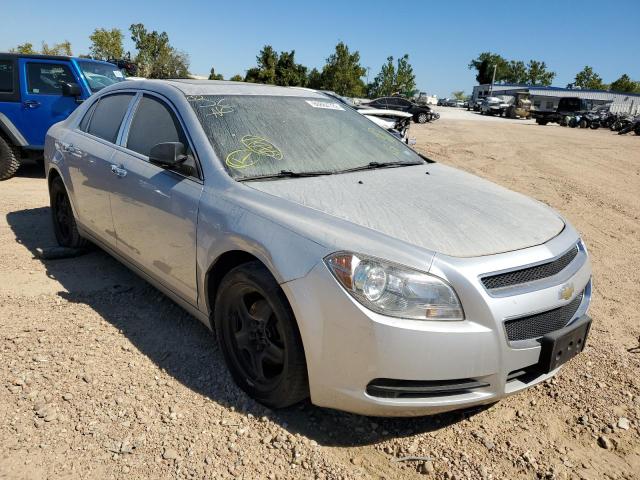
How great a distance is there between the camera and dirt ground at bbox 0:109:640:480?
2186 millimetres

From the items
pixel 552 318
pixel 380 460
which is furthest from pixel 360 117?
pixel 380 460

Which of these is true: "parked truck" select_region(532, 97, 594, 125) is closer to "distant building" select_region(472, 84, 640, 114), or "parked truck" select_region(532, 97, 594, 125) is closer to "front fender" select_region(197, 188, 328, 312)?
"distant building" select_region(472, 84, 640, 114)

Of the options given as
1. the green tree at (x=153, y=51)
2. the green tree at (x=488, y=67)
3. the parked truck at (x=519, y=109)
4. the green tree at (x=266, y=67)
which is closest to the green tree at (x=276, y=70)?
the green tree at (x=266, y=67)

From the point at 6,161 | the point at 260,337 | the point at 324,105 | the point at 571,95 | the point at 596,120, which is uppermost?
the point at 571,95

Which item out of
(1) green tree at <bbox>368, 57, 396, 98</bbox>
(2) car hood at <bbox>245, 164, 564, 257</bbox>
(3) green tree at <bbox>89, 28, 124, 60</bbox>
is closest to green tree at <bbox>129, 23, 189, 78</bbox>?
(3) green tree at <bbox>89, 28, 124, 60</bbox>

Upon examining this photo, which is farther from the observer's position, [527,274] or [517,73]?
[517,73]

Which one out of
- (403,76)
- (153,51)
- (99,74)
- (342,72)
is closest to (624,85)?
(403,76)

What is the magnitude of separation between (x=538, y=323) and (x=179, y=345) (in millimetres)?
2140

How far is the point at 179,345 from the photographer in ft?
10.3

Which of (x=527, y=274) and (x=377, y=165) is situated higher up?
(x=377, y=165)

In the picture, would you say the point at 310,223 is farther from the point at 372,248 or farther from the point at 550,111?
the point at 550,111

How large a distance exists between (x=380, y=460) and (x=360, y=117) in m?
2.49

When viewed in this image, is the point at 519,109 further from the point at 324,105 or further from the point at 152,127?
the point at 152,127

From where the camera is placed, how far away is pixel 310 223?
2.22m
